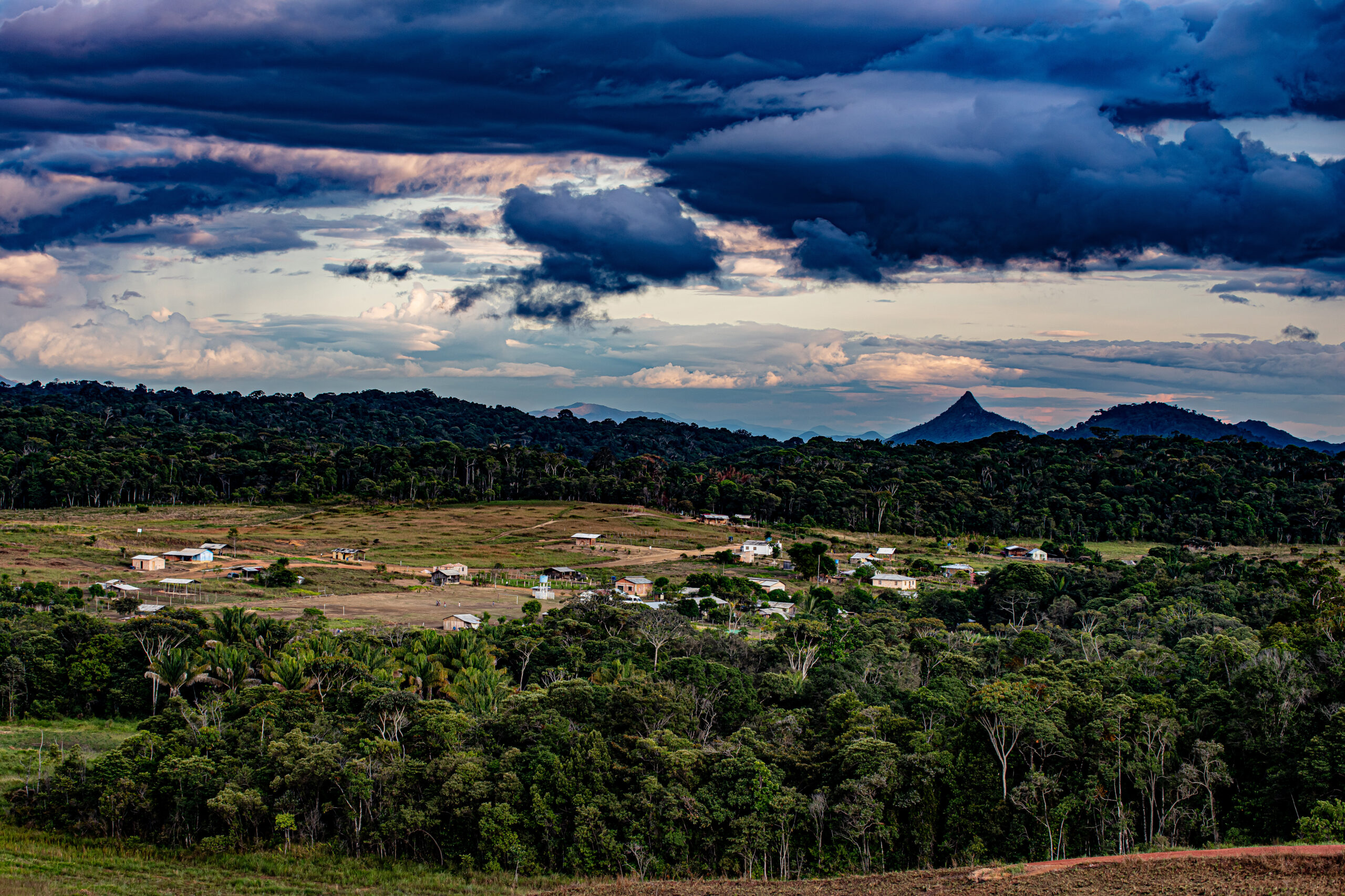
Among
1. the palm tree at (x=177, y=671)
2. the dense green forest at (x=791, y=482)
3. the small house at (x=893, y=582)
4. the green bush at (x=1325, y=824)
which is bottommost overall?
the small house at (x=893, y=582)

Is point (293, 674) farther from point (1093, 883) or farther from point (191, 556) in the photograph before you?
point (191, 556)

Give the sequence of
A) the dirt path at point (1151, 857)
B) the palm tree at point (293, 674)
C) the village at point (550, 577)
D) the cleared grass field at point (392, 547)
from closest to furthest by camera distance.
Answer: the dirt path at point (1151, 857) → the palm tree at point (293, 674) → the village at point (550, 577) → the cleared grass field at point (392, 547)

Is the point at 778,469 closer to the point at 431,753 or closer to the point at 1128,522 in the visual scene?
the point at 1128,522

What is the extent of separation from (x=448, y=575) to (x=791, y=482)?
173 ft

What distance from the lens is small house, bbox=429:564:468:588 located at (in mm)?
66500

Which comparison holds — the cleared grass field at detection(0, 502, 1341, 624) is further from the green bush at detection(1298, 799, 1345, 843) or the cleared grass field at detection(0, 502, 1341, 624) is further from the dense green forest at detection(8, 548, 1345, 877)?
the green bush at detection(1298, 799, 1345, 843)

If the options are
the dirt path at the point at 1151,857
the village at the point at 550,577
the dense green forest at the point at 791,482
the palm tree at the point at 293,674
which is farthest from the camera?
the dense green forest at the point at 791,482

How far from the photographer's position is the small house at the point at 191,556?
6669 cm

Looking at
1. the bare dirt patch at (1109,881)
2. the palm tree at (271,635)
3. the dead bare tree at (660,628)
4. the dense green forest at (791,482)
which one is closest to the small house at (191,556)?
the palm tree at (271,635)

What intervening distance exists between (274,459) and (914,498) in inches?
3172

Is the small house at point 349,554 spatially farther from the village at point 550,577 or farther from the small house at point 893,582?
the small house at point 893,582

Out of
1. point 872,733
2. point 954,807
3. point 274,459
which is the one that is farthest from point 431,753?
point 274,459

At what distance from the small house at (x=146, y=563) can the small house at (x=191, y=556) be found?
2001mm

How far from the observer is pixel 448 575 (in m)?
67.2
